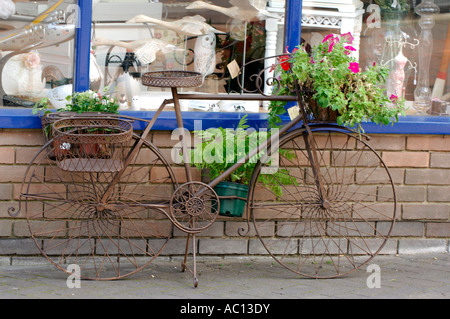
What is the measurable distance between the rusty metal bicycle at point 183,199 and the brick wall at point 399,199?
8 cm

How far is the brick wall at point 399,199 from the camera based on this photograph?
5.16 m

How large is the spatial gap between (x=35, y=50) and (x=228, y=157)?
183 centimetres

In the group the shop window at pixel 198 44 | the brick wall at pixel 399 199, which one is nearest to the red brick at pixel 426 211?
the brick wall at pixel 399 199

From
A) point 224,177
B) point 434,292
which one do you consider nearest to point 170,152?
point 224,177

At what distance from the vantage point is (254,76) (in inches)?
224

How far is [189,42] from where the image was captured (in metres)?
5.68

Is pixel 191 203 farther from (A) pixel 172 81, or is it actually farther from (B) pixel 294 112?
(B) pixel 294 112

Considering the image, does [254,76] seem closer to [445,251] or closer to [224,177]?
[224,177]

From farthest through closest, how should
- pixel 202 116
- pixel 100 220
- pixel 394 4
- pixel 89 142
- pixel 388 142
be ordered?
pixel 394 4
pixel 388 142
pixel 202 116
pixel 100 220
pixel 89 142

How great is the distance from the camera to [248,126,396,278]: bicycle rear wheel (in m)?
5.40

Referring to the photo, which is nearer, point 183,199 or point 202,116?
point 183,199

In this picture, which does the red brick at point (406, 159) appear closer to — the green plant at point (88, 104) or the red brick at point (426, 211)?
the red brick at point (426, 211)

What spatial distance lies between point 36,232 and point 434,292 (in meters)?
2.94

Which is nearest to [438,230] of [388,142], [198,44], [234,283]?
[388,142]
